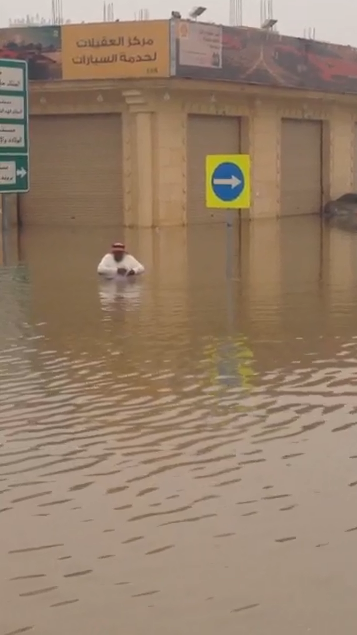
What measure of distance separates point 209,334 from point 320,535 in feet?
19.3

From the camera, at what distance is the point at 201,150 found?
31281 millimetres

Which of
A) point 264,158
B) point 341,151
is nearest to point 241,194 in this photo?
point 264,158

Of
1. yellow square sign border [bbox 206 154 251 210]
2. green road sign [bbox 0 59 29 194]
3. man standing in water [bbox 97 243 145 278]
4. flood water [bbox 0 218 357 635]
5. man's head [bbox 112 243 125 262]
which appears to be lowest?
flood water [bbox 0 218 357 635]

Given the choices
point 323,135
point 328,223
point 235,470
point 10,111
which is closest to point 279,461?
point 235,470

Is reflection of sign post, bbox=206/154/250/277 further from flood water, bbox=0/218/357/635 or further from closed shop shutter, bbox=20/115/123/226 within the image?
closed shop shutter, bbox=20/115/123/226

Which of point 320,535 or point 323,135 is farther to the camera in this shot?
point 323,135

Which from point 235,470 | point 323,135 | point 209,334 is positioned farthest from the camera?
point 323,135

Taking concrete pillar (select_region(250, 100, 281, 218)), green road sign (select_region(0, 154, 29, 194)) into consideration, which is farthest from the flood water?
concrete pillar (select_region(250, 100, 281, 218))

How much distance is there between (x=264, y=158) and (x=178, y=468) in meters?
28.0

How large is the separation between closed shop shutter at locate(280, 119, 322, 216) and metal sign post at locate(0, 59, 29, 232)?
14.6 meters

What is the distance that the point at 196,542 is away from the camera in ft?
16.7

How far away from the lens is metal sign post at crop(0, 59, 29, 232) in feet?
69.6

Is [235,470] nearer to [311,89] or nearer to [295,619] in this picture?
[295,619]

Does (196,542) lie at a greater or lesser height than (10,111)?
lesser
